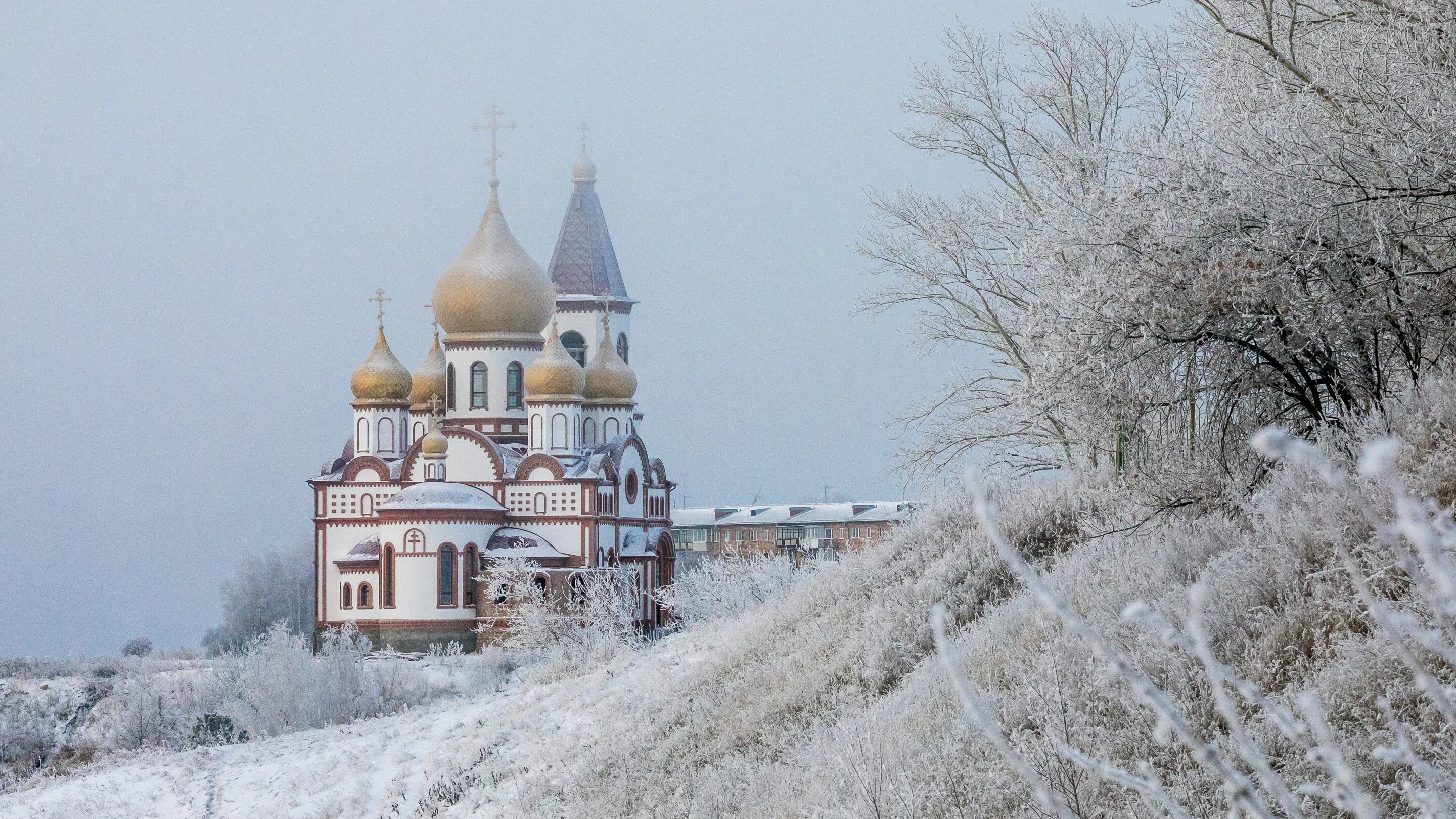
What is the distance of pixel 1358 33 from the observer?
8875mm

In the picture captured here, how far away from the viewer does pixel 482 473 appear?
46.8 m

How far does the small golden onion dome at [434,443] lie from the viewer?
45844 millimetres

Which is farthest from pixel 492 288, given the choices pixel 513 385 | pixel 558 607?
pixel 558 607

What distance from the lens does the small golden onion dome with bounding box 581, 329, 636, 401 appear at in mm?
49688

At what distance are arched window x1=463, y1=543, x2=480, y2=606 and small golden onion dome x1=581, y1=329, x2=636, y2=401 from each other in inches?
300

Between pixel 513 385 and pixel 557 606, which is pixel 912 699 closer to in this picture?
pixel 557 606

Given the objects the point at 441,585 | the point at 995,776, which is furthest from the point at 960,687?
the point at 441,585

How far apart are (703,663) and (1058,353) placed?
5331 mm

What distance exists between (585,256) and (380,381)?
1088 centimetres

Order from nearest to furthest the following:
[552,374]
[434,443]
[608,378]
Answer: [434,443], [552,374], [608,378]

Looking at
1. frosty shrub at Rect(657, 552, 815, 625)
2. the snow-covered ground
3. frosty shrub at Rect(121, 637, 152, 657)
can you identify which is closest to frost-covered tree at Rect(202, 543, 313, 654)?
frosty shrub at Rect(121, 637, 152, 657)

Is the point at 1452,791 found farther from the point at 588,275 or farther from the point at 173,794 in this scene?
the point at 588,275

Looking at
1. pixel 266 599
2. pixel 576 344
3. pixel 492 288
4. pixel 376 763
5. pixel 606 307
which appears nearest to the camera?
pixel 376 763

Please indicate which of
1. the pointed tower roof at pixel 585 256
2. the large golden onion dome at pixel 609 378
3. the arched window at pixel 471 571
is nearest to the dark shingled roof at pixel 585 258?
the pointed tower roof at pixel 585 256
